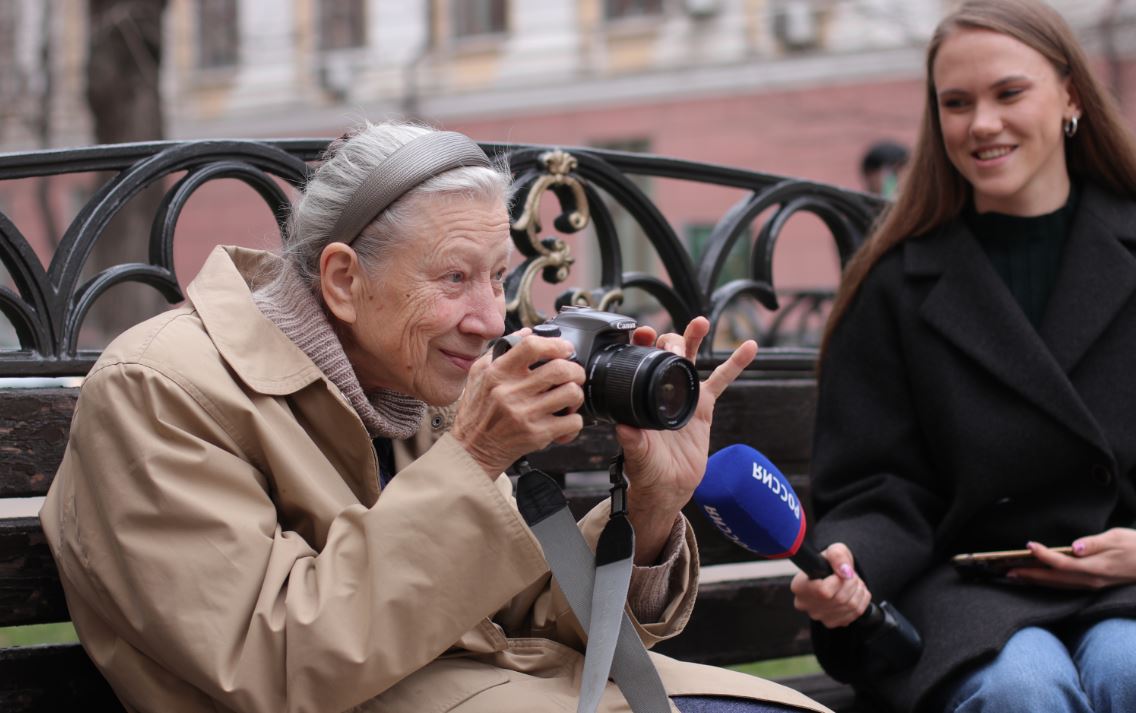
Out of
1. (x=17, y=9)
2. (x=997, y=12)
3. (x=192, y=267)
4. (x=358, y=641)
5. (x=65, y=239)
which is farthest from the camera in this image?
(x=192, y=267)

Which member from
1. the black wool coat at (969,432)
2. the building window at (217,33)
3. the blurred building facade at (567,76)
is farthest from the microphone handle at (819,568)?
the building window at (217,33)

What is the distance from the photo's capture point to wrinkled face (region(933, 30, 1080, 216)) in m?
2.97

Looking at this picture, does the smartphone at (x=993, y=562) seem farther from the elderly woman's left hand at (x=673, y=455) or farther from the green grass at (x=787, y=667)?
the green grass at (x=787, y=667)

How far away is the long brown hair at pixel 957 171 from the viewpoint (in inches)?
118

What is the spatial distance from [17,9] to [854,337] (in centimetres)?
2004

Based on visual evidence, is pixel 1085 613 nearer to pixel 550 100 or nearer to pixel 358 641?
pixel 358 641

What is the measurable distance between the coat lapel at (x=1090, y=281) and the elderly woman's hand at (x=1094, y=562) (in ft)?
1.23

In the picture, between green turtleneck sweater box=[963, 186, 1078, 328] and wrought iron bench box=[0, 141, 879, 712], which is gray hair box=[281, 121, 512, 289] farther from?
green turtleneck sweater box=[963, 186, 1078, 328]

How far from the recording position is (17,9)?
20.6 metres

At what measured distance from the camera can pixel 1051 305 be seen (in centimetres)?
302

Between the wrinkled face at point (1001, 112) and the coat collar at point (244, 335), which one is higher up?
the wrinkled face at point (1001, 112)

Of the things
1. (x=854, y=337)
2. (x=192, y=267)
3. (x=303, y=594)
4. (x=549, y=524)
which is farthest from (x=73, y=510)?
(x=192, y=267)

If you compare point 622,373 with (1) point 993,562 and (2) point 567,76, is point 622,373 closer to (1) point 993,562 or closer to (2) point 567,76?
(1) point 993,562

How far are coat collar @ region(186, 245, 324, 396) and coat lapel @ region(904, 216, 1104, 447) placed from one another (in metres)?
1.46
